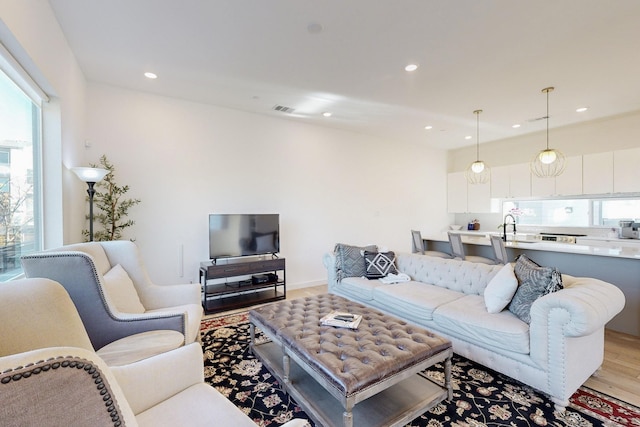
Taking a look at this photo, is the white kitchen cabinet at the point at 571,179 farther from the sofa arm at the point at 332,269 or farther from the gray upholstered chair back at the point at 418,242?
the sofa arm at the point at 332,269

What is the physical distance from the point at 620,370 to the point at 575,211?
4340 mm

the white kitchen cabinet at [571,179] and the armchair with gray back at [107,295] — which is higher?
the white kitchen cabinet at [571,179]

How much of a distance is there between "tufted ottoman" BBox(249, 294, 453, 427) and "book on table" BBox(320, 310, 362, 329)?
4 centimetres

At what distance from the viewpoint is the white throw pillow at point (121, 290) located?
2.19 metres

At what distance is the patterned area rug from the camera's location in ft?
6.29

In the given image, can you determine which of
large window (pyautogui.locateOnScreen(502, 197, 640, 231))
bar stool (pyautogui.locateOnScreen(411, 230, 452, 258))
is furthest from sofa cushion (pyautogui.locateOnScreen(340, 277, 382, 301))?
large window (pyautogui.locateOnScreen(502, 197, 640, 231))

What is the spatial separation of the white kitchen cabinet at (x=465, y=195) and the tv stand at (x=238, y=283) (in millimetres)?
5068

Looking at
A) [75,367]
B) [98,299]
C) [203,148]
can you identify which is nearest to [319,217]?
[203,148]

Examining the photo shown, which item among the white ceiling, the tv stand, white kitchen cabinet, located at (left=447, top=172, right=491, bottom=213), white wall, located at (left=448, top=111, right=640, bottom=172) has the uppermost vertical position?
the white ceiling

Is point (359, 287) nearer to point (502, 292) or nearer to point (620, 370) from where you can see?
point (502, 292)

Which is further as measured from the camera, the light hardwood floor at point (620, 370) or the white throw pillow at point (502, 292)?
the white throw pillow at point (502, 292)

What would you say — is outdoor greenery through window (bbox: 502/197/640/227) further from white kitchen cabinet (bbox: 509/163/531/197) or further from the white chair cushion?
the white chair cushion

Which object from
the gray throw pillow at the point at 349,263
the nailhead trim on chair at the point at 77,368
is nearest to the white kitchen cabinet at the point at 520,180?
the gray throw pillow at the point at 349,263

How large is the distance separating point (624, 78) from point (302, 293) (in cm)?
518
